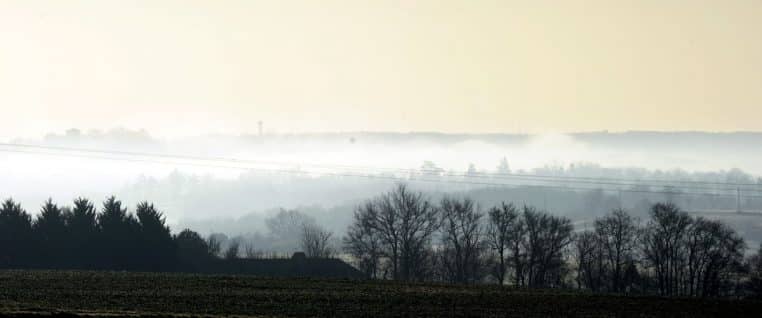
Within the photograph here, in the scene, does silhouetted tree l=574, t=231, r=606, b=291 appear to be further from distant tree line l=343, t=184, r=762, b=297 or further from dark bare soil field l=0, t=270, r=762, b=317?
dark bare soil field l=0, t=270, r=762, b=317

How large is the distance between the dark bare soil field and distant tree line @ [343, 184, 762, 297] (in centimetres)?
4433

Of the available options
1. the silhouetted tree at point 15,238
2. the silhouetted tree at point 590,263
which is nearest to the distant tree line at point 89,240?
the silhouetted tree at point 15,238

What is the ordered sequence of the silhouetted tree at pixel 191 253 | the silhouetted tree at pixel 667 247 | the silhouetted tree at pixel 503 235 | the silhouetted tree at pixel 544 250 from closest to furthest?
the silhouetted tree at pixel 191 253 < the silhouetted tree at pixel 667 247 < the silhouetted tree at pixel 544 250 < the silhouetted tree at pixel 503 235

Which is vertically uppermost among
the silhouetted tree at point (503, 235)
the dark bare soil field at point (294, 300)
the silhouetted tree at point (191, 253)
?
the silhouetted tree at point (503, 235)

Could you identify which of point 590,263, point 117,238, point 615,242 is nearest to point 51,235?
point 117,238

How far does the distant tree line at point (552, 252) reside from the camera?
137375 mm

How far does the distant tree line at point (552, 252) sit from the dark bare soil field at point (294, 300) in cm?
4433

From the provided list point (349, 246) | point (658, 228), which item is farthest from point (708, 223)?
point (349, 246)

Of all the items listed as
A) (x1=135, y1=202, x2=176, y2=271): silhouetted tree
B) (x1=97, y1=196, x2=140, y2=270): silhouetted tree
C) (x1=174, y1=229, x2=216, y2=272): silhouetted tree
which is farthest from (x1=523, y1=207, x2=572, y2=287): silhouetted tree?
(x1=97, y1=196, x2=140, y2=270): silhouetted tree

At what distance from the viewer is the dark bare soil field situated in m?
70.4

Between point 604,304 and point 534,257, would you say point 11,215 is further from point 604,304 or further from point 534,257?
point 604,304

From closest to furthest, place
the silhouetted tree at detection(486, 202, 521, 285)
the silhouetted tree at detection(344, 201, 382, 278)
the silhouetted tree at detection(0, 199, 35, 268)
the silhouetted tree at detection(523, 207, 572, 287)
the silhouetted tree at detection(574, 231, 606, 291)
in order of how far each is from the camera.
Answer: the silhouetted tree at detection(0, 199, 35, 268) < the silhouetted tree at detection(574, 231, 606, 291) < the silhouetted tree at detection(523, 207, 572, 287) < the silhouetted tree at detection(486, 202, 521, 285) < the silhouetted tree at detection(344, 201, 382, 278)

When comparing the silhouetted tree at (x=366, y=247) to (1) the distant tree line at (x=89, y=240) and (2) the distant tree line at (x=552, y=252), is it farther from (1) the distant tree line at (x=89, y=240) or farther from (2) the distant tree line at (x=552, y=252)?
(1) the distant tree line at (x=89, y=240)

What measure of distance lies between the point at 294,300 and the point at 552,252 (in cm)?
6929
